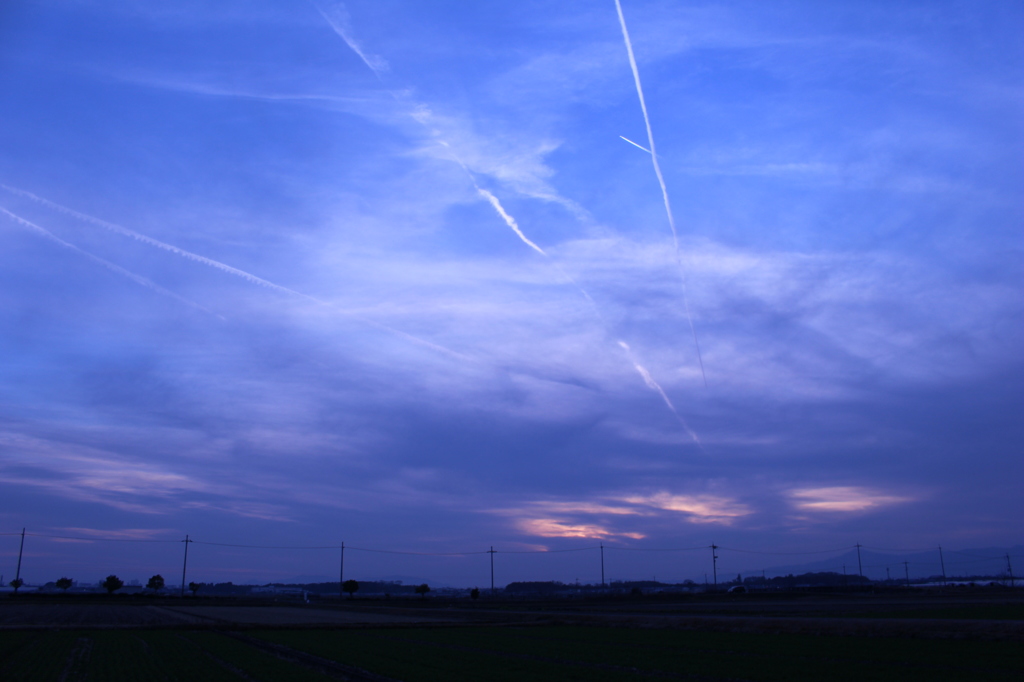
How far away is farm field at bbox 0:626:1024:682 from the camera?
25.5 meters

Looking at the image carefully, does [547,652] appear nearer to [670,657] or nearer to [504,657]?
[504,657]

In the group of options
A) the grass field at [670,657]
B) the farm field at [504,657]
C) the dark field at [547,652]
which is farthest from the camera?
the dark field at [547,652]

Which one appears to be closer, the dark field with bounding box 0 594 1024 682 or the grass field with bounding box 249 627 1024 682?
the grass field with bounding box 249 627 1024 682

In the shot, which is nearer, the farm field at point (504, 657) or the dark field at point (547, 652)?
the farm field at point (504, 657)

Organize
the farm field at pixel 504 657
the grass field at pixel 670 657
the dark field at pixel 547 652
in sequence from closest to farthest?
1. the grass field at pixel 670 657
2. the farm field at pixel 504 657
3. the dark field at pixel 547 652

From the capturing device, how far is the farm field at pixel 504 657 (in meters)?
25.5

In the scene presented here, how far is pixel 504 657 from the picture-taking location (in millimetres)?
32875

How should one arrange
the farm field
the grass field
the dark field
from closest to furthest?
the grass field, the farm field, the dark field

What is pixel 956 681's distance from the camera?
72.8 ft

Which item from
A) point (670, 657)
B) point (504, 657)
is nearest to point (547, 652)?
point (504, 657)

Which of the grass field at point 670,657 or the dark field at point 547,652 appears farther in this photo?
the dark field at point 547,652

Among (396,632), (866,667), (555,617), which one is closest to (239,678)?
(866,667)

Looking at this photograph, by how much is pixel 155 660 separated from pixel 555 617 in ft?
140

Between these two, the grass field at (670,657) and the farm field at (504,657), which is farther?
the farm field at (504,657)
